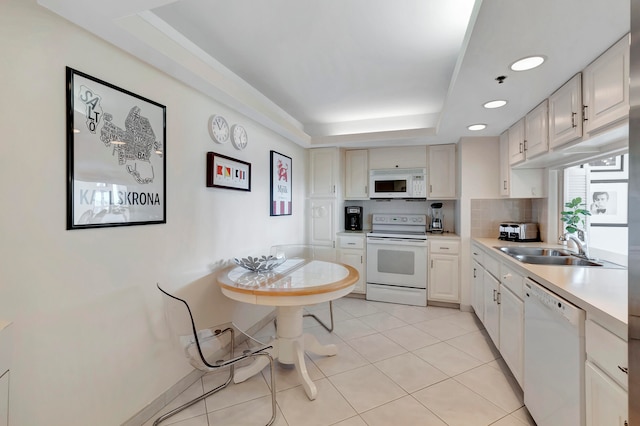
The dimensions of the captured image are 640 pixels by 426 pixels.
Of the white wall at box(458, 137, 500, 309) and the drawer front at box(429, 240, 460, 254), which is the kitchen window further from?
the drawer front at box(429, 240, 460, 254)

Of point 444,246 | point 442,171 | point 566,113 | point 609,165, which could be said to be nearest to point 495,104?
point 566,113

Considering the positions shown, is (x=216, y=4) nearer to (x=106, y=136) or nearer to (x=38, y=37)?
(x=38, y=37)

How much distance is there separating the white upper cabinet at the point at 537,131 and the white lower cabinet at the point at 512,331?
1.15 metres

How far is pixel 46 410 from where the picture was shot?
1248mm

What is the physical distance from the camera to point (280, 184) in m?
3.37

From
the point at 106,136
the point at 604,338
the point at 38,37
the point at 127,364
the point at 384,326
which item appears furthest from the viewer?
the point at 384,326

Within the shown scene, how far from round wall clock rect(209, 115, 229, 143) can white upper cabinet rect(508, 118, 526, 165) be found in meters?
2.68

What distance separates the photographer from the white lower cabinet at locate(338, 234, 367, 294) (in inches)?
154

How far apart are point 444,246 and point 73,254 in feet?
11.5

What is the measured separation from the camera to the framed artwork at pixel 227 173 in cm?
221

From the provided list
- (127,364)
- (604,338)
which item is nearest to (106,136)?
(127,364)

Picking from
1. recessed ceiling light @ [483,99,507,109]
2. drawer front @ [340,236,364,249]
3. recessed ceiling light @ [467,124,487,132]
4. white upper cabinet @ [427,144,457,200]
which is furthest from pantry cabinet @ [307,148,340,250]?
recessed ceiling light @ [483,99,507,109]

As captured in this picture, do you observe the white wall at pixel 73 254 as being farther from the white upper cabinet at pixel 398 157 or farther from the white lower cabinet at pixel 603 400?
the white upper cabinet at pixel 398 157

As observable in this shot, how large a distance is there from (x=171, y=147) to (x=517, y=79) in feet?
7.67
